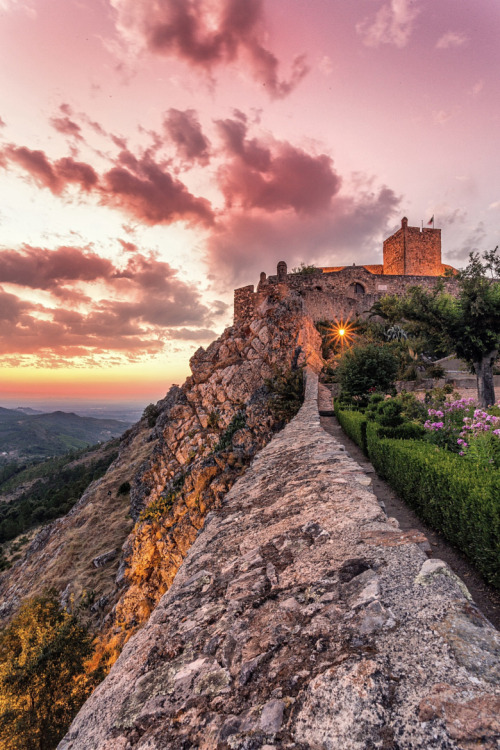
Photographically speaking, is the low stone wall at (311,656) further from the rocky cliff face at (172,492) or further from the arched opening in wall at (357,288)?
the arched opening in wall at (357,288)

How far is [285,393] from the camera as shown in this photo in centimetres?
1634

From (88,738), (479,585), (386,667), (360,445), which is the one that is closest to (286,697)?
(386,667)

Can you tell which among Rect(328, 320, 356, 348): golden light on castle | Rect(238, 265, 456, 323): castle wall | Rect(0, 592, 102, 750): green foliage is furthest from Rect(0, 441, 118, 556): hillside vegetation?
Rect(328, 320, 356, 348): golden light on castle

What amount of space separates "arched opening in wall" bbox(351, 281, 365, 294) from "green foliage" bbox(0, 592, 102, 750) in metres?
33.5

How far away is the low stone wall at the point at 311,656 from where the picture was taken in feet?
3.25

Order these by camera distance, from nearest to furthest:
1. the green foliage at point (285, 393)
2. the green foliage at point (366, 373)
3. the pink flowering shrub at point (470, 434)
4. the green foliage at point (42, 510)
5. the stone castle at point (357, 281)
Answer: the pink flowering shrub at point (470, 434)
the green foliage at point (366, 373)
the green foliage at point (285, 393)
the stone castle at point (357, 281)
the green foliage at point (42, 510)

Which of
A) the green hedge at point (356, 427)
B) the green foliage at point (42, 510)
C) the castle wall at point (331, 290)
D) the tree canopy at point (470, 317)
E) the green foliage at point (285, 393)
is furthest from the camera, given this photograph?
the green foliage at point (42, 510)

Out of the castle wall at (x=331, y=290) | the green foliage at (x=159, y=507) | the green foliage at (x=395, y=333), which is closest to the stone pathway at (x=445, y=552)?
the green foliage at (x=159, y=507)

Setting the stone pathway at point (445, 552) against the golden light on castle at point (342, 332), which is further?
the golden light on castle at point (342, 332)

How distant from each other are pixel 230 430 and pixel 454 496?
44.7 feet

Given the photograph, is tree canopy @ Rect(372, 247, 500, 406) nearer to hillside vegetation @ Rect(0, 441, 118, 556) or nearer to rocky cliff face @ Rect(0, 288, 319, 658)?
rocky cliff face @ Rect(0, 288, 319, 658)

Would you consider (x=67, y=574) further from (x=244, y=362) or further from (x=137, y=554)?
(x=244, y=362)

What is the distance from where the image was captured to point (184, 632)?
5.77 feet

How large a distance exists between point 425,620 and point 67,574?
21.8 metres
